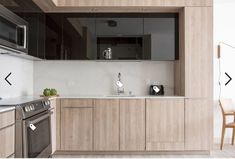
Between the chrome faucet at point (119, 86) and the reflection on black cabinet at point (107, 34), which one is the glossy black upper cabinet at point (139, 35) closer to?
the reflection on black cabinet at point (107, 34)

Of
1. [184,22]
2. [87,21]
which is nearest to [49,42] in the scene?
[87,21]

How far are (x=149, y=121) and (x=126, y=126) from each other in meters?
0.35

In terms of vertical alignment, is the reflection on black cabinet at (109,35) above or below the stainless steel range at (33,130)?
above

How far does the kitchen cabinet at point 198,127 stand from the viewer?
4.62m

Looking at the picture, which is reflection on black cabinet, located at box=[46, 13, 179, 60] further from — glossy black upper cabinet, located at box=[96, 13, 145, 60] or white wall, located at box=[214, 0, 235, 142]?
white wall, located at box=[214, 0, 235, 142]

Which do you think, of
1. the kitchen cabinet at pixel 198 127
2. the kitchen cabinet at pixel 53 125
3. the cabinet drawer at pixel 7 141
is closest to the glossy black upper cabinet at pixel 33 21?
the kitchen cabinet at pixel 53 125

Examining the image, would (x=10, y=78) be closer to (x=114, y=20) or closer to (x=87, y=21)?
(x=87, y=21)

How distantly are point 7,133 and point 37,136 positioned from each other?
0.79 meters

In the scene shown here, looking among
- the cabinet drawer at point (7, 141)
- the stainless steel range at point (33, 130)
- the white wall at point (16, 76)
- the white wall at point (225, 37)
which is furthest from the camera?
the white wall at point (225, 37)

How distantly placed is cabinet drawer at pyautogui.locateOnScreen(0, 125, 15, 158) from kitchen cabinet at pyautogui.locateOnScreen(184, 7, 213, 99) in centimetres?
277

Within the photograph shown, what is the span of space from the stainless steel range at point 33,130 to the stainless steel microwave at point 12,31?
615mm

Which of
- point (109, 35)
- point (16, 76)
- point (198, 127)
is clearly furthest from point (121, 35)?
point (198, 127)

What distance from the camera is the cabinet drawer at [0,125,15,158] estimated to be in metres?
2.41

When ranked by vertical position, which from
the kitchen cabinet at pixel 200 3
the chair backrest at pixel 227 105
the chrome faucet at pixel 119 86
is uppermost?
the kitchen cabinet at pixel 200 3
